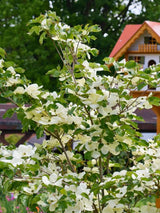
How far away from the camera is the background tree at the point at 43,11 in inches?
437

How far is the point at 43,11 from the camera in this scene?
11.9 meters

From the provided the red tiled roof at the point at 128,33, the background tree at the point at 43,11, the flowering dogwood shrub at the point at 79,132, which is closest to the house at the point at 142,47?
the red tiled roof at the point at 128,33

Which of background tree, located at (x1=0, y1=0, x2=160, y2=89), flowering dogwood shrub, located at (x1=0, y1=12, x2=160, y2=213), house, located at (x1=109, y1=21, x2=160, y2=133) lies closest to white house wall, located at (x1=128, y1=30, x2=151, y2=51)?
house, located at (x1=109, y1=21, x2=160, y2=133)

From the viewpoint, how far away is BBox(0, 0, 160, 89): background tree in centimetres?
1110

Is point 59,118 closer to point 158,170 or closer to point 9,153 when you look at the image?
point 9,153

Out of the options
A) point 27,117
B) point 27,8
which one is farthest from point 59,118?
point 27,8

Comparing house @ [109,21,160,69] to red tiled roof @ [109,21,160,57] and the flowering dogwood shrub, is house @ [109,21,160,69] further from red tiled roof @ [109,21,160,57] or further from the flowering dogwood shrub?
the flowering dogwood shrub

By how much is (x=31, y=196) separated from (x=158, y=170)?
705 mm

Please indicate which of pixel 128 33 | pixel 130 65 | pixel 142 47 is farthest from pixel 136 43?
pixel 130 65

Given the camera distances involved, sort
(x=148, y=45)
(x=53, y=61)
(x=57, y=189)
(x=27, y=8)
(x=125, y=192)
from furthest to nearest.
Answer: (x=53, y=61), (x=27, y=8), (x=148, y=45), (x=125, y=192), (x=57, y=189)

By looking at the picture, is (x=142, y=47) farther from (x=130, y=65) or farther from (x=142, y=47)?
(x=130, y=65)

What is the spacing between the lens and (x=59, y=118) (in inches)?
82.4

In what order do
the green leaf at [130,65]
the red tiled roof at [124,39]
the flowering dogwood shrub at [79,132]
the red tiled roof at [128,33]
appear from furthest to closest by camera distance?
the red tiled roof at [124,39] < the red tiled roof at [128,33] < the green leaf at [130,65] < the flowering dogwood shrub at [79,132]

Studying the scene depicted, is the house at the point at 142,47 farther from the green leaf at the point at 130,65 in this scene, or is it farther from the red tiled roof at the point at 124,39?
the green leaf at the point at 130,65
